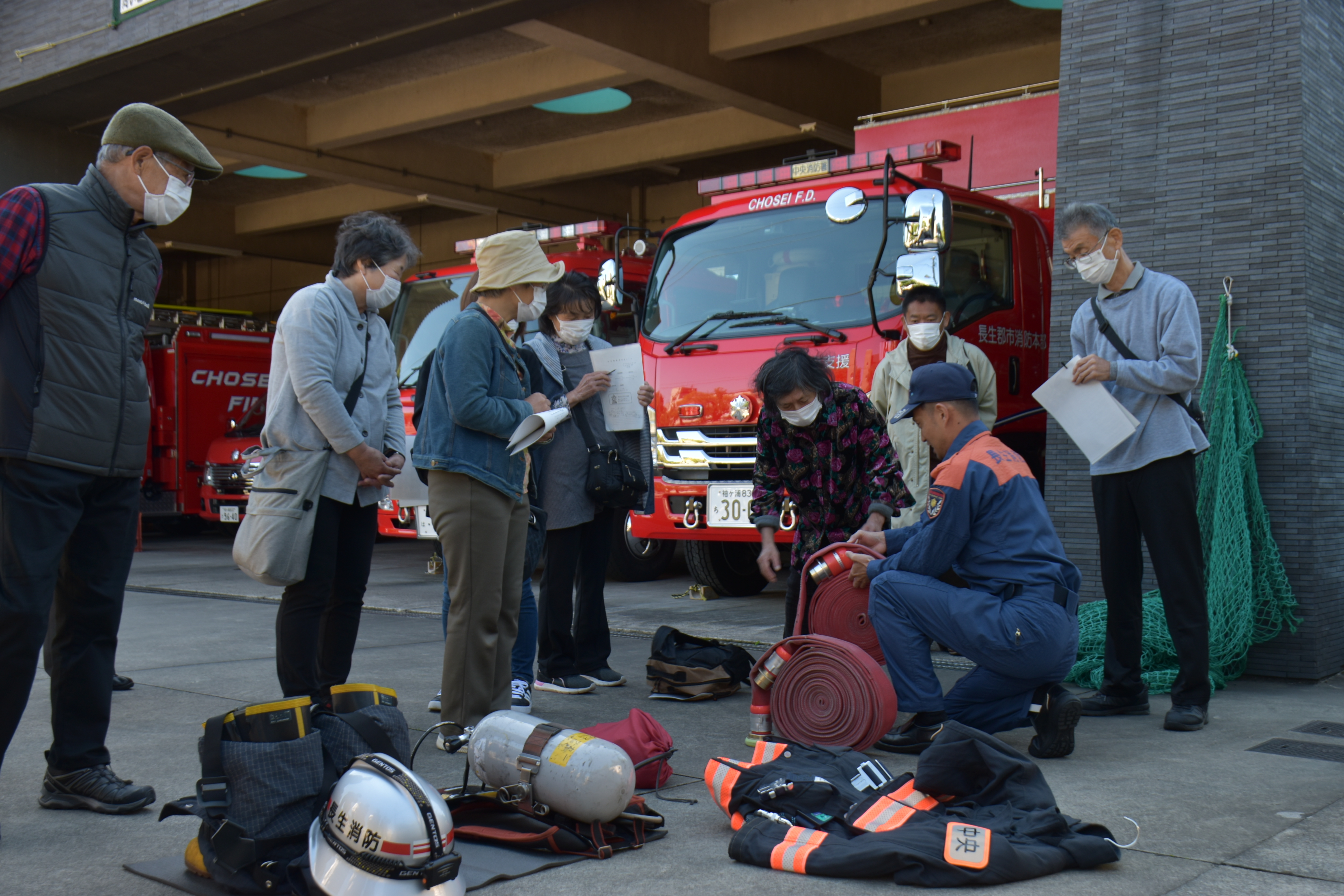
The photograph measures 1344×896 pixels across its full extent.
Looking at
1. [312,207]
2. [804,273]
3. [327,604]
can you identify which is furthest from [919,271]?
[312,207]

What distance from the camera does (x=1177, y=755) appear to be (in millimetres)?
4074

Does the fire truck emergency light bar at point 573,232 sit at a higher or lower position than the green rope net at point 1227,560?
higher

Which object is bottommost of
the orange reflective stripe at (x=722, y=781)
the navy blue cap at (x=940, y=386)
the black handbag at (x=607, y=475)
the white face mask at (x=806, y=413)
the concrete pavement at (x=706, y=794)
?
the concrete pavement at (x=706, y=794)

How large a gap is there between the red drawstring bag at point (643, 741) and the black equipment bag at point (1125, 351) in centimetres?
236

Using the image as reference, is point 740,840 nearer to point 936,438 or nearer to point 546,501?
point 936,438

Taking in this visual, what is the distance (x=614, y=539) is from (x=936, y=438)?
580 centimetres

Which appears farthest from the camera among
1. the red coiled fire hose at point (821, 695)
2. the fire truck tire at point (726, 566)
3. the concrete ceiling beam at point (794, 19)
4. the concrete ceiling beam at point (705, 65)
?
the concrete ceiling beam at point (705, 65)

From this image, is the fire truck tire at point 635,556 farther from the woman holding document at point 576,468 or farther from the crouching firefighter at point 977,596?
the crouching firefighter at point 977,596

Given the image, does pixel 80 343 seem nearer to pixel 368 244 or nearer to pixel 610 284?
pixel 368 244

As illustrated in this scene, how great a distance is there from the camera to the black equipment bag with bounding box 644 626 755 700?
5.02 m

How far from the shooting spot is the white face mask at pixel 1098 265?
15.7ft

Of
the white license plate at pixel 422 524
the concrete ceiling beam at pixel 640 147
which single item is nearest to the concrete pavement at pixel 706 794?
the white license plate at pixel 422 524

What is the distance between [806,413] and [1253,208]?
8.16ft

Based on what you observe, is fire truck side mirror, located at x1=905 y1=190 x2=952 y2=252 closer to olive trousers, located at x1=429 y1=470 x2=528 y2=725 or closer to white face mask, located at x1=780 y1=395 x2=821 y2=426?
white face mask, located at x1=780 y1=395 x2=821 y2=426
